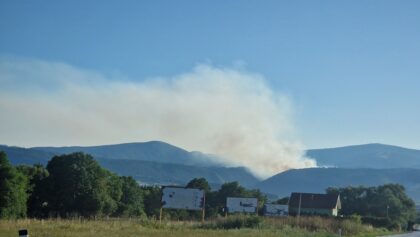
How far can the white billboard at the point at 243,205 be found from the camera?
229 feet

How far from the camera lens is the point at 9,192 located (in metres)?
51.9

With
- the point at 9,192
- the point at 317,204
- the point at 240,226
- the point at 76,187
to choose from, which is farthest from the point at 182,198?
the point at 317,204

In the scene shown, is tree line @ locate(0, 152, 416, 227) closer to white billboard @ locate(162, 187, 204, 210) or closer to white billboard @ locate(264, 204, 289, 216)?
white billboard @ locate(162, 187, 204, 210)

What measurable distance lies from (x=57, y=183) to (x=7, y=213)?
1209 centimetres

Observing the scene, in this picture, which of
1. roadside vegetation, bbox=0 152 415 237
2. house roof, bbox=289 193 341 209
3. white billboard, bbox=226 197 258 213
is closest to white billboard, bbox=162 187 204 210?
roadside vegetation, bbox=0 152 415 237

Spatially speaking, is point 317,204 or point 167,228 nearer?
point 167,228

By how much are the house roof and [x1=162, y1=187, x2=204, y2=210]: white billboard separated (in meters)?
70.4

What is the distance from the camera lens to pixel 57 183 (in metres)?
63.0

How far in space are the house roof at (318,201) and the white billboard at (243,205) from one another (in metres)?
58.3

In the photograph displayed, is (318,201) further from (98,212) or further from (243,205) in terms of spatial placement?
(98,212)

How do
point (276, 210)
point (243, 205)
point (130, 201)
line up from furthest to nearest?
point (130, 201) < point (276, 210) < point (243, 205)

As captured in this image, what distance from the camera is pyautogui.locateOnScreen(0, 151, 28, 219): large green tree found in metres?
51.0

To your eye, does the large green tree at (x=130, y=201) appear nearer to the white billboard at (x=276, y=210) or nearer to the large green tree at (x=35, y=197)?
the large green tree at (x=35, y=197)

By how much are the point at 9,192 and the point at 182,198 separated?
53.0 feet
